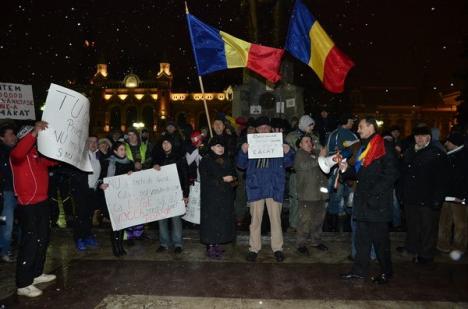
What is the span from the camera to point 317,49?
6.42 m

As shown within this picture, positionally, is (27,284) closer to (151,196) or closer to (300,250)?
(151,196)

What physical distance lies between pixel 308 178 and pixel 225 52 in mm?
2754

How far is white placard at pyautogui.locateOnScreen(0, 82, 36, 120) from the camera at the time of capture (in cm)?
834

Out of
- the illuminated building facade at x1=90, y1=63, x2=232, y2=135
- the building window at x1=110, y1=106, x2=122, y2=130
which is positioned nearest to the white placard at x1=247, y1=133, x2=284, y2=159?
the illuminated building facade at x1=90, y1=63, x2=232, y2=135

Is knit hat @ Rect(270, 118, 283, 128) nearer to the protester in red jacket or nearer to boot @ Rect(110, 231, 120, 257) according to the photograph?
boot @ Rect(110, 231, 120, 257)

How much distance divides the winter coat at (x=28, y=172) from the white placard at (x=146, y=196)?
4.75 ft

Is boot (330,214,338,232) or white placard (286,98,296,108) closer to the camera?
boot (330,214,338,232)

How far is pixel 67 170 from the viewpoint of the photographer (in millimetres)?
6762

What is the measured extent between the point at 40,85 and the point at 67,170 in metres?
28.6

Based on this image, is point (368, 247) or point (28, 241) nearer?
point (28, 241)

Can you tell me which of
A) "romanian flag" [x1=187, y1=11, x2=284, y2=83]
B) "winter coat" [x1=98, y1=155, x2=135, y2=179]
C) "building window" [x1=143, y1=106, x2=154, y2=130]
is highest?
"building window" [x1=143, y1=106, x2=154, y2=130]

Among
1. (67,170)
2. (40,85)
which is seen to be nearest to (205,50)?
(67,170)

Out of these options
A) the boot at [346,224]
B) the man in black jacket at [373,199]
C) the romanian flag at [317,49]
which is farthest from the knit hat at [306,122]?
the boot at [346,224]

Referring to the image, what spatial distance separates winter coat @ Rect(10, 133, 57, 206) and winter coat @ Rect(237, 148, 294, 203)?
10.4 ft
